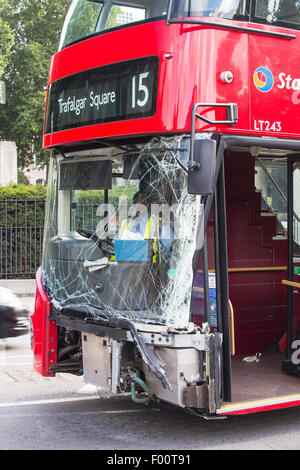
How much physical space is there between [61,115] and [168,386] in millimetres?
2750

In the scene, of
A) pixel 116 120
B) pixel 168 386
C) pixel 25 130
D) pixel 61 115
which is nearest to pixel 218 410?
pixel 168 386

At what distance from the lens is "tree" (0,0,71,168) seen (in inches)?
1128

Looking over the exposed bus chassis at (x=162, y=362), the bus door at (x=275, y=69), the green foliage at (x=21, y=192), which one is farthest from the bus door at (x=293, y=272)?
the green foliage at (x=21, y=192)

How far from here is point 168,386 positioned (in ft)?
→ 17.3

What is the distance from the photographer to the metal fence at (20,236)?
693 inches

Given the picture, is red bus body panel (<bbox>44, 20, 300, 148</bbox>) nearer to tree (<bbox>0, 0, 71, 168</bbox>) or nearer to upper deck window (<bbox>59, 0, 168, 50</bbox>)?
upper deck window (<bbox>59, 0, 168, 50</bbox>)

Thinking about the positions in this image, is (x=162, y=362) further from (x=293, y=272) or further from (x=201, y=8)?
(x=201, y=8)

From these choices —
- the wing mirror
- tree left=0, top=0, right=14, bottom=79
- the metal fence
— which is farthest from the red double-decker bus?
tree left=0, top=0, right=14, bottom=79

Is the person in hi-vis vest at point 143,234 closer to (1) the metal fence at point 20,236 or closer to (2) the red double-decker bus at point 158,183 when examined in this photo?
(2) the red double-decker bus at point 158,183

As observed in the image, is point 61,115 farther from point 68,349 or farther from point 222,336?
point 222,336

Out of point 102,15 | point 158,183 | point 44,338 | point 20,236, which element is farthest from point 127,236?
point 20,236

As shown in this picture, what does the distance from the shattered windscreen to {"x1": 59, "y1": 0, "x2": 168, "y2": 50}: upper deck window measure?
1.12m

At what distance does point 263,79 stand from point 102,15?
68.9 inches

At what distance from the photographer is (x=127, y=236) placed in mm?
5805
